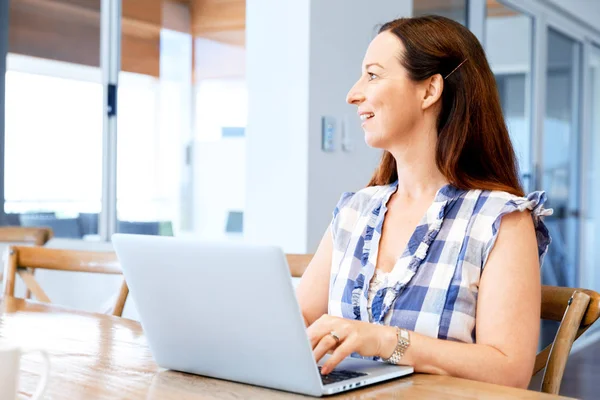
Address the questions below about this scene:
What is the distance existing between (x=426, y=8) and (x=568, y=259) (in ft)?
8.79

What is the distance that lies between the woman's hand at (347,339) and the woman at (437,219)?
0.56ft

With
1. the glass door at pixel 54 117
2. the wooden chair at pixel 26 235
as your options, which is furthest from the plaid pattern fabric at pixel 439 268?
the glass door at pixel 54 117

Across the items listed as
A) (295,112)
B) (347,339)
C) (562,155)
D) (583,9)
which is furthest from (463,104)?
(583,9)

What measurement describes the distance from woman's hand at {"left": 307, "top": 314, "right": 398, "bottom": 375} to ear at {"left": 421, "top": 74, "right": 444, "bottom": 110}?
527 millimetres

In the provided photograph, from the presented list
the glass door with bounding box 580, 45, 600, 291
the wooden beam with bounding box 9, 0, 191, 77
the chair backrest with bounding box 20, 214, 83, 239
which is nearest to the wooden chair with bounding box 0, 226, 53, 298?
the chair backrest with bounding box 20, 214, 83, 239

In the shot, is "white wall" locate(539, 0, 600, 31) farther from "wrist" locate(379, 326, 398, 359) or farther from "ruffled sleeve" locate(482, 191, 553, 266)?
"wrist" locate(379, 326, 398, 359)

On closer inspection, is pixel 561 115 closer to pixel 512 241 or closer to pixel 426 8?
pixel 426 8

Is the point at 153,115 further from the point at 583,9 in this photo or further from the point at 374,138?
the point at 583,9

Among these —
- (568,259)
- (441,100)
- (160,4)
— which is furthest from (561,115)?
(441,100)

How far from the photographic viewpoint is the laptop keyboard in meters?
0.99

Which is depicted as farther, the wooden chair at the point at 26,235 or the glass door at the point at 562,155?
the glass door at the point at 562,155

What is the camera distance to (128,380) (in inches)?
41.8

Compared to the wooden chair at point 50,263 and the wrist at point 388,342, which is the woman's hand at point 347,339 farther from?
the wooden chair at point 50,263

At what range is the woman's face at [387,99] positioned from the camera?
1.48 m
